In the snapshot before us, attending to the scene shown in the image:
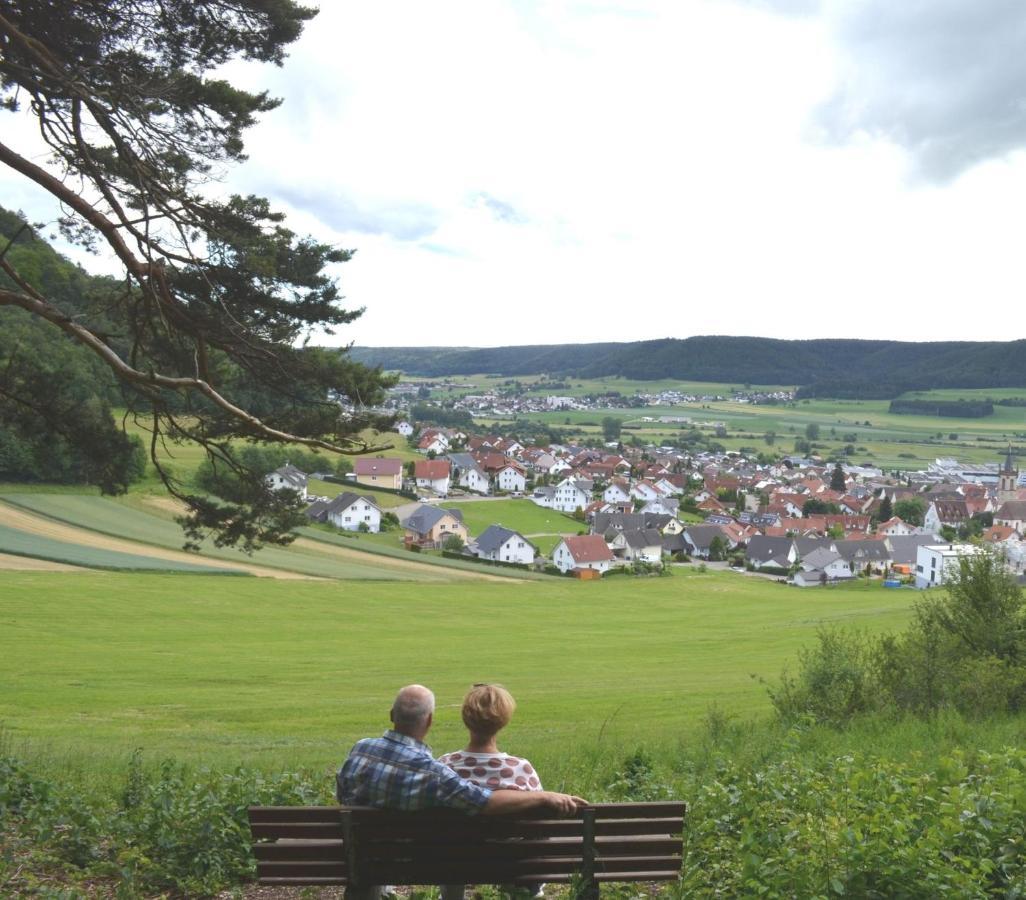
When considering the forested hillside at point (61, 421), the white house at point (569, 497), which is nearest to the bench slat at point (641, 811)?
the forested hillside at point (61, 421)

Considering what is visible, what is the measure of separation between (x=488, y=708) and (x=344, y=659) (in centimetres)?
2493

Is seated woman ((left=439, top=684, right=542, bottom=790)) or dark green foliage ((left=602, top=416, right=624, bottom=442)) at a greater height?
seated woman ((left=439, top=684, right=542, bottom=790))

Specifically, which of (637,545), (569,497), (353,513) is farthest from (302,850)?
(569,497)

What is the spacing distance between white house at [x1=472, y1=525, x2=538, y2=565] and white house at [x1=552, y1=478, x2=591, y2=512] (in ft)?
102

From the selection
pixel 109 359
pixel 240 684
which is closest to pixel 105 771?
pixel 109 359

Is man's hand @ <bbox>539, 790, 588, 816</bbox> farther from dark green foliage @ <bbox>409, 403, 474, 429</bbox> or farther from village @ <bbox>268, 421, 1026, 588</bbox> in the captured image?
dark green foliage @ <bbox>409, 403, 474, 429</bbox>

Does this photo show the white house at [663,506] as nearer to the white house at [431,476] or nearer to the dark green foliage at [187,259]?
the white house at [431,476]

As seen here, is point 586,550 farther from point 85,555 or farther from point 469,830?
point 469,830

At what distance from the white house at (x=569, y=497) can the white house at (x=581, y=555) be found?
3132 cm

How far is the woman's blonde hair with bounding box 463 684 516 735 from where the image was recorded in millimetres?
4180

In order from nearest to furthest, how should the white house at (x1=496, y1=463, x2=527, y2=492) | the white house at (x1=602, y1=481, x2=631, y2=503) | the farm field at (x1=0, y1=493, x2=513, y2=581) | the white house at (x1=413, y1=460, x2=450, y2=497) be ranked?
the farm field at (x1=0, y1=493, x2=513, y2=581)
the white house at (x1=413, y1=460, x2=450, y2=497)
the white house at (x1=602, y1=481, x2=631, y2=503)
the white house at (x1=496, y1=463, x2=527, y2=492)

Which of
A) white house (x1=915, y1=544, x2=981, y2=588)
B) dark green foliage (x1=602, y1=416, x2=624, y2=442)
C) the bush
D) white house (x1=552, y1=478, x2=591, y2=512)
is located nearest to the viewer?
the bush

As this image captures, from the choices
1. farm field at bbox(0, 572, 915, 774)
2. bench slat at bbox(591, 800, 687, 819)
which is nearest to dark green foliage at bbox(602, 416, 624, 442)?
farm field at bbox(0, 572, 915, 774)

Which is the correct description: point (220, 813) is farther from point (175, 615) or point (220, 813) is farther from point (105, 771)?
point (175, 615)
